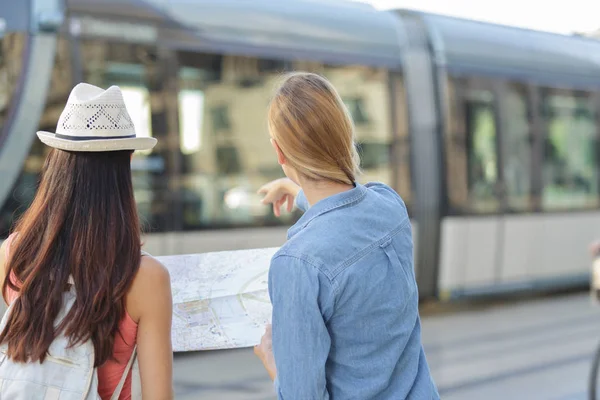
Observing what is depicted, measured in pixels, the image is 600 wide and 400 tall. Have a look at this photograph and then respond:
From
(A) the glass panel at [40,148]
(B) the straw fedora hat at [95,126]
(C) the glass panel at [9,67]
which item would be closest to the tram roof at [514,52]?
(A) the glass panel at [40,148]

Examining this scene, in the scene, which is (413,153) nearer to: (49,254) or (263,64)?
(263,64)

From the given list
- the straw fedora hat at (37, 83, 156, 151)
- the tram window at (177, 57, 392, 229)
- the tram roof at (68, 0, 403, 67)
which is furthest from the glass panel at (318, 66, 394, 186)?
the straw fedora hat at (37, 83, 156, 151)

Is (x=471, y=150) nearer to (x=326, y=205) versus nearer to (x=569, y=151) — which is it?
(x=569, y=151)

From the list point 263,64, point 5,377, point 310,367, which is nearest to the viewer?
point 310,367

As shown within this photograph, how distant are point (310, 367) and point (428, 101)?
7.75 m

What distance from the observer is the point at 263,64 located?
754cm

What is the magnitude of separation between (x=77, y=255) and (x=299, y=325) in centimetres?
51

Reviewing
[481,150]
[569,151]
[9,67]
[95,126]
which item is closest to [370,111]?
[481,150]

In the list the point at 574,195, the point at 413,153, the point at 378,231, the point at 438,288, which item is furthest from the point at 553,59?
the point at 378,231

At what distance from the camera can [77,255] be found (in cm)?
163

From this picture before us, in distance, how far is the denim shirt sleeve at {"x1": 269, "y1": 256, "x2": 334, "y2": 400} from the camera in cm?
147

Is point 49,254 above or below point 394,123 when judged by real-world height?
above

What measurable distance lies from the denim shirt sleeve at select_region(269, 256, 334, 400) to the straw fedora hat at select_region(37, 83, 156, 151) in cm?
48

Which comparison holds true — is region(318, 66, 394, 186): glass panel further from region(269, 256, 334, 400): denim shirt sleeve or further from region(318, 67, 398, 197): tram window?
region(269, 256, 334, 400): denim shirt sleeve
